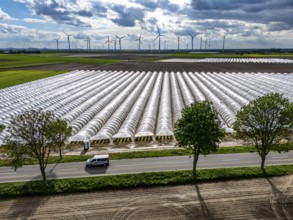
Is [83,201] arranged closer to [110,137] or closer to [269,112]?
[110,137]

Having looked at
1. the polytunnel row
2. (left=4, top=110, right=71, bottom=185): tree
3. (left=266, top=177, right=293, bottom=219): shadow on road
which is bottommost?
(left=266, top=177, right=293, bottom=219): shadow on road

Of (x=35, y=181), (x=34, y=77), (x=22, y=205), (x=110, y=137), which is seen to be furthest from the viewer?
(x=34, y=77)

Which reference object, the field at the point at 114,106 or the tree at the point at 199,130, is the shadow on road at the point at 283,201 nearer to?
the tree at the point at 199,130

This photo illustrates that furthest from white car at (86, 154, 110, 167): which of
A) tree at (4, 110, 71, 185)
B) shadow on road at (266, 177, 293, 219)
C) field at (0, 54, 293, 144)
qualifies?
shadow on road at (266, 177, 293, 219)

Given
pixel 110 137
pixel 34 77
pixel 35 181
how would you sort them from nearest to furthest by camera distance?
pixel 35 181 → pixel 110 137 → pixel 34 77

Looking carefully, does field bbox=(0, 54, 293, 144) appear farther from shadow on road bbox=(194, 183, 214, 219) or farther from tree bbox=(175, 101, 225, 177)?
shadow on road bbox=(194, 183, 214, 219)

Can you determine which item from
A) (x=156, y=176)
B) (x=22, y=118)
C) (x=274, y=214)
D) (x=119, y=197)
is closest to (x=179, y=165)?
(x=156, y=176)
